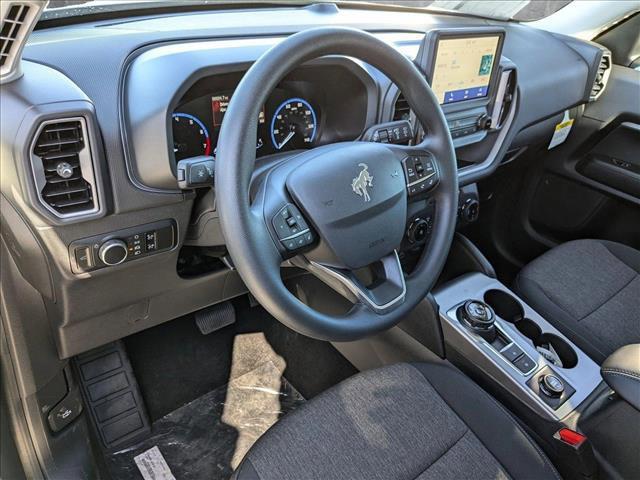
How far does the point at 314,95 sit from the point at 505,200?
3.78 feet

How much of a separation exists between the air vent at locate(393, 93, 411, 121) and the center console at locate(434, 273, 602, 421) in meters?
0.48

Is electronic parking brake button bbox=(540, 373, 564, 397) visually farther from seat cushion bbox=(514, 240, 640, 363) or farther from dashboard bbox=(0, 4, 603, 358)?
dashboard bbox=(0, 4, 603, 358)

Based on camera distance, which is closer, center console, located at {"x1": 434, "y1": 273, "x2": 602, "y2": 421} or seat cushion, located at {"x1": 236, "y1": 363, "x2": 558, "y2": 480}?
seat cushion, located at {"x1": 236, "y1": 363, "x2": 558, "y2": 480}

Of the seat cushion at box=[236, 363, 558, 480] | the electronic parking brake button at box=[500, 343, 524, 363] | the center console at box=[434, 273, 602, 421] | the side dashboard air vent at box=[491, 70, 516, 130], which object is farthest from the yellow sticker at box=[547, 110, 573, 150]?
the seat cushion at box=[236, 363, 558, 480]

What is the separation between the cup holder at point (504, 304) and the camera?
1.61 m

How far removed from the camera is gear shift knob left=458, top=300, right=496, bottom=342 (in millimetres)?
1434

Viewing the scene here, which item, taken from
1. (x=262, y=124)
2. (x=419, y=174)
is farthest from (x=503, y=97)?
(x=262, y=124)

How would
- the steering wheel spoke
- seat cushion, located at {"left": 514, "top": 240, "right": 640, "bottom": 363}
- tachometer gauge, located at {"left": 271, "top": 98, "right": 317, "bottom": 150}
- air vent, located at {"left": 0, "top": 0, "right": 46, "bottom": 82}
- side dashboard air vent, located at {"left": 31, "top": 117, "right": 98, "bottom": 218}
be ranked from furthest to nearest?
seat cushion, located at {"left": 514, "top": 240, "right": 640, "bottom": 363}
tachometer gauge, located at {"left": 271, "top": 98, "right": 317, "bottom": 150}
the steering wheel spoke
side dashboard air vent, located at {"left": 31, "top": 117, "right": 98, "bottom": 218}
air vent, located at {"left": 0, "top": 0, "right": 46, "bottom": 82}

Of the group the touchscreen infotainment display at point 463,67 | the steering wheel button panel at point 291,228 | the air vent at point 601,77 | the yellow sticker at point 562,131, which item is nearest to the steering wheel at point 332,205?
the steering wheel button panel at point 291,228

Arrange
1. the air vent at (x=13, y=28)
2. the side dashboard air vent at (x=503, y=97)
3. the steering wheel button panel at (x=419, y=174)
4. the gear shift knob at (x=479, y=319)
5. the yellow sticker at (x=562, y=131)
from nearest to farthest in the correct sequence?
the air vent at (x=13, y=28) < the steering wheel button panel at (x=419, y=174) < the gear shift knob at (x=479, y=319) < the side dashboard air vent at (x=503, y=97) < the yellow sticker at (x=562, y=131)

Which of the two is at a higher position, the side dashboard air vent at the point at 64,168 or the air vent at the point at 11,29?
the air vent at the point at 11,29

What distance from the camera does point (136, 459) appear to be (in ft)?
5.37

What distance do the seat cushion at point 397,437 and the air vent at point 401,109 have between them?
61 centimetres

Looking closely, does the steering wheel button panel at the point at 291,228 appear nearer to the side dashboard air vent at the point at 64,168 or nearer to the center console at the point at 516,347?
the side dashboard air vent at the point at 64,168
